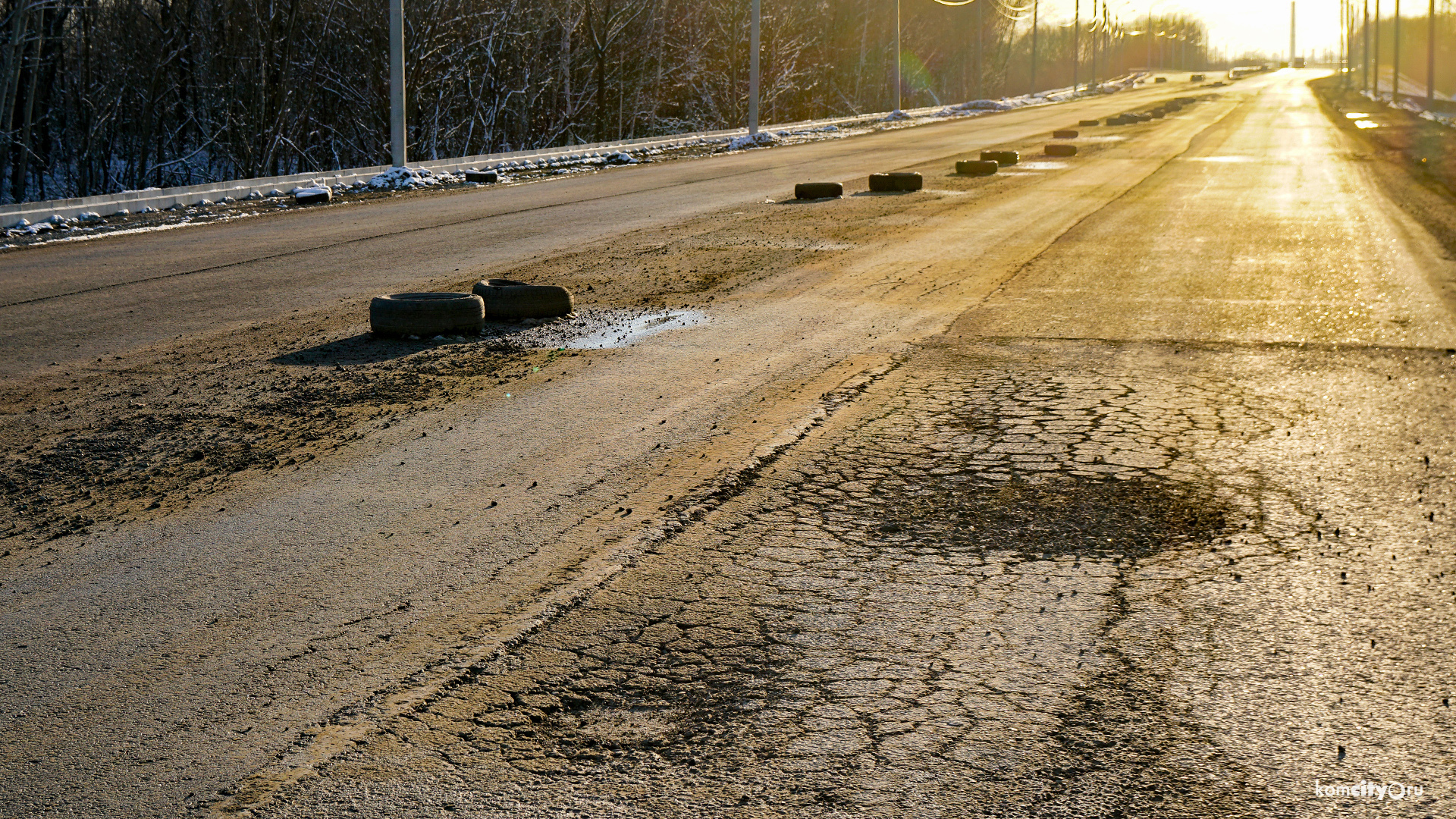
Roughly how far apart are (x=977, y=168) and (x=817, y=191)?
6.35 m

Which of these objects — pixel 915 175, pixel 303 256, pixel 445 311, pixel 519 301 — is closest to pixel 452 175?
pixel 915 175

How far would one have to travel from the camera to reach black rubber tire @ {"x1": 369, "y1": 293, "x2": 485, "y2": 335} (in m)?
9.92

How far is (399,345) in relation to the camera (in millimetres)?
9703

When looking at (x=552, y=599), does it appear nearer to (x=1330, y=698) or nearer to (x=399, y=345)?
(x=1330, y=698)

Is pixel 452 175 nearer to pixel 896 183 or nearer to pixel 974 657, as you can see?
pixel 896 183

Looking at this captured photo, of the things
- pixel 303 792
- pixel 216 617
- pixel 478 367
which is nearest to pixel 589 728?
pixel 303 792

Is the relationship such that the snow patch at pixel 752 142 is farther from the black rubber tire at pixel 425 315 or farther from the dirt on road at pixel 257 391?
the black rubber tire at pixel 425 315

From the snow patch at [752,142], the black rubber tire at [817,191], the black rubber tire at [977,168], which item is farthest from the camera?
the snow patch at [752,142]

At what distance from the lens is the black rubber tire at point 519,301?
10664 mm

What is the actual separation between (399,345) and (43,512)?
399 cm

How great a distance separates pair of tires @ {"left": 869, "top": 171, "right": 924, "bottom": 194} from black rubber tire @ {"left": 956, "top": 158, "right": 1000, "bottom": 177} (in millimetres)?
3845

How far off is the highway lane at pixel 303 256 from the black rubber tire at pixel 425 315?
150cm

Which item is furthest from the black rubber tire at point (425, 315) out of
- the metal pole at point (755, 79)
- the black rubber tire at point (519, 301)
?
the metal pole at point (755, 79)

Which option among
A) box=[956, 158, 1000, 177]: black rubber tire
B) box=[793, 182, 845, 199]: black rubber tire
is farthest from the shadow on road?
box=[956, 158, 1000, 177]: black rubber tire
